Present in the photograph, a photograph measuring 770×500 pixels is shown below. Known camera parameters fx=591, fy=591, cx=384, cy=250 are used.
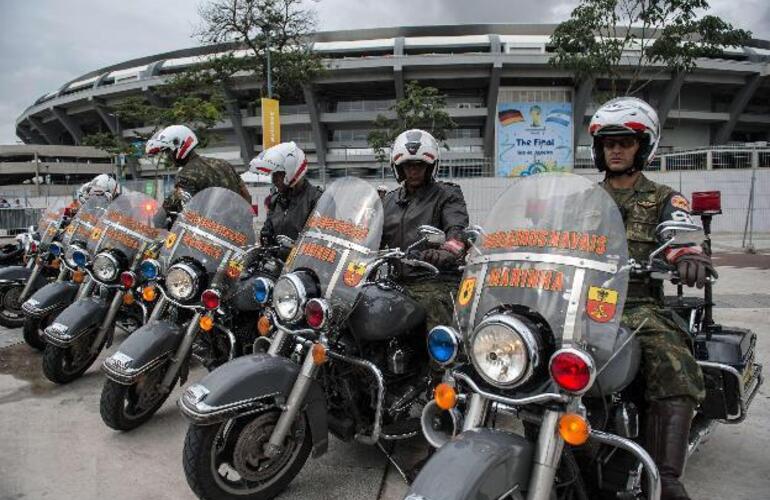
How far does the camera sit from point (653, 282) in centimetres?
267

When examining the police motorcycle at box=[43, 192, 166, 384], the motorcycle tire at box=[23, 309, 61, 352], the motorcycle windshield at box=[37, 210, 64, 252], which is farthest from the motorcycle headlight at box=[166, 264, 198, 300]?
the motorcycle windshield at box=[37, 210, 64, 252]

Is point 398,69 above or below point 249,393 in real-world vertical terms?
above

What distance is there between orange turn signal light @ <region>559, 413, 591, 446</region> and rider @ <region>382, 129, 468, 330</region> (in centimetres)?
173

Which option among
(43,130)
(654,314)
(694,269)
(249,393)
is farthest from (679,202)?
(43,130)

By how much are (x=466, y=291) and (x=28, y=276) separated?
6032 millimetres

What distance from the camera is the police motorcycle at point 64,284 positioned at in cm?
496

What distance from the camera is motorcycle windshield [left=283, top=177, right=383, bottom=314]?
2.89m

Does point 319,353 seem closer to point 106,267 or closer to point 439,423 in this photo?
Answer: point 439,423

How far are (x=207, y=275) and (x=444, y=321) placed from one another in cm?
153

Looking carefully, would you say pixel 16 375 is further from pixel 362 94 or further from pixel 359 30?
pixel 359 30

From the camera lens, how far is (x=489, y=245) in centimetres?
215

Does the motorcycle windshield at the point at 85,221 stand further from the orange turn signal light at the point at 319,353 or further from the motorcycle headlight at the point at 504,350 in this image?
the motorcycle headlight at the point at 504,350

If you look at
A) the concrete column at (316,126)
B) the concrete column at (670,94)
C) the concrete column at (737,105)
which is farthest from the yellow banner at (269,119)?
the concrete column at (737,105)

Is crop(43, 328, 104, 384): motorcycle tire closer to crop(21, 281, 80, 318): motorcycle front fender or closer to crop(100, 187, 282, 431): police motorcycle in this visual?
crop(21, 281, 80, 318): motorcycle front fender
